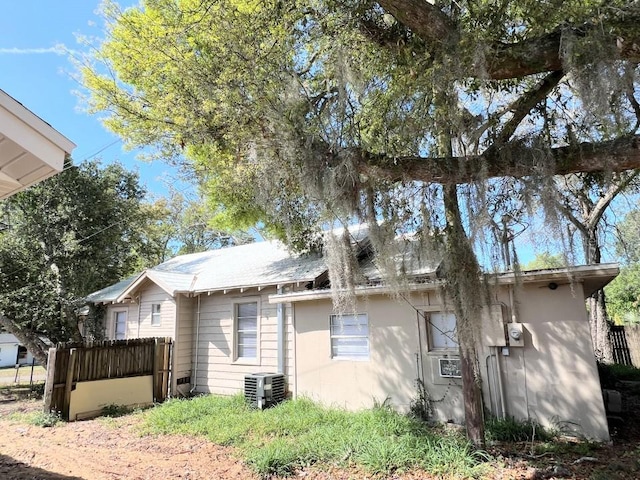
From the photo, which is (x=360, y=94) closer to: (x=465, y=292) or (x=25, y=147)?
(x=465, y=292)

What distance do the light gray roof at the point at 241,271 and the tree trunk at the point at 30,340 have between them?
183 cm

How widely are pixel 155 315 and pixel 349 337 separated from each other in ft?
19.8

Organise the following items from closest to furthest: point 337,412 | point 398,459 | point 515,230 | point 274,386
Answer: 1. point 515,230
2. point 398,459
3. point 337,412
4. point 274,386

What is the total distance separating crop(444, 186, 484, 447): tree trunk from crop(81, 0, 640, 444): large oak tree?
0.05 feet

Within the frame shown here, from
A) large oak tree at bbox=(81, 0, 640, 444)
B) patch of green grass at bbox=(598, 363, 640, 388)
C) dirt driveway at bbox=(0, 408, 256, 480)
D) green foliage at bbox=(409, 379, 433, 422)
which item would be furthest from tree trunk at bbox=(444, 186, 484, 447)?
patch of green grass at bbox=(598, 363, 640, 388)

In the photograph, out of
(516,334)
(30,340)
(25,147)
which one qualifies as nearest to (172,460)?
(25,147)

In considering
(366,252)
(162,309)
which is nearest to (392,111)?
(366,252)

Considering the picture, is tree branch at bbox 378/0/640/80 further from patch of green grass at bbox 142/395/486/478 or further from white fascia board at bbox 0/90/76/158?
patch of green grass at bbox 142/395/486/478

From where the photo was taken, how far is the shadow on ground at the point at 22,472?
15.8 ft

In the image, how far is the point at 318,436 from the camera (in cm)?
581

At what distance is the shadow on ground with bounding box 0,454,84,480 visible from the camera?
4.82 metres

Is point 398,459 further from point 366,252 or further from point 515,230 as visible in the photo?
point 366,252

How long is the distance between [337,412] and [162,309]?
19.7 ft

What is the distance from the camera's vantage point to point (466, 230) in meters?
4.60
